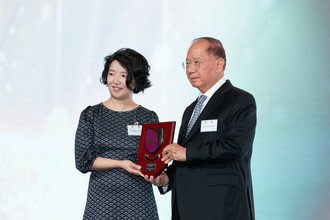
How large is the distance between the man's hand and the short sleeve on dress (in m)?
0.41

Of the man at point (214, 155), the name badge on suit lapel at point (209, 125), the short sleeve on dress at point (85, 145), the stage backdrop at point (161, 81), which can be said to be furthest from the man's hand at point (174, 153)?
the stage backdrop at point (161, 81)

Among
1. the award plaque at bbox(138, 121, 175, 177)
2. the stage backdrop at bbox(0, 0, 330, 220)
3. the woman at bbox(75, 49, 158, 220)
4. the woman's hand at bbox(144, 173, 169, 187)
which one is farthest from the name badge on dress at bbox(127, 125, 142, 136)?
the stage backdrop at bbox(0, 0, 330, 220)

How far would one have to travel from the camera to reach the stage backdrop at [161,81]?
3676 mm

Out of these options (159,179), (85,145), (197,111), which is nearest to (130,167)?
(159,179)

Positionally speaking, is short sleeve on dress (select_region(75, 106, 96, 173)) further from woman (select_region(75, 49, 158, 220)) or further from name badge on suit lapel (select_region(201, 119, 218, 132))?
name badge on suit lapel (select_region(201, 119, 218, 132))

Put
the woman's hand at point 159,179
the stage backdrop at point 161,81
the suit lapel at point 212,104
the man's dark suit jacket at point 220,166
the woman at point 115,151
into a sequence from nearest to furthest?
1. the man's dark suit jacket at point 220,166
2. the suit lapel at point 212,104
3. the woman's hand at point 159,179
4. the woman at point 115,151
5. the stage backdrop at point 161,81

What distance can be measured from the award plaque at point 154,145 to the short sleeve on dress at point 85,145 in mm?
243

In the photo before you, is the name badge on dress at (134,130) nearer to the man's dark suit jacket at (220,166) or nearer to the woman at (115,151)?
the woman at (115,151)

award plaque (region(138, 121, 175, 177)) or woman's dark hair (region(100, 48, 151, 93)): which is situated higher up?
woman's dark hair (region(100, 48, 151, 93))

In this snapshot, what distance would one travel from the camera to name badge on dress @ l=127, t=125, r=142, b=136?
2861 millimetres
